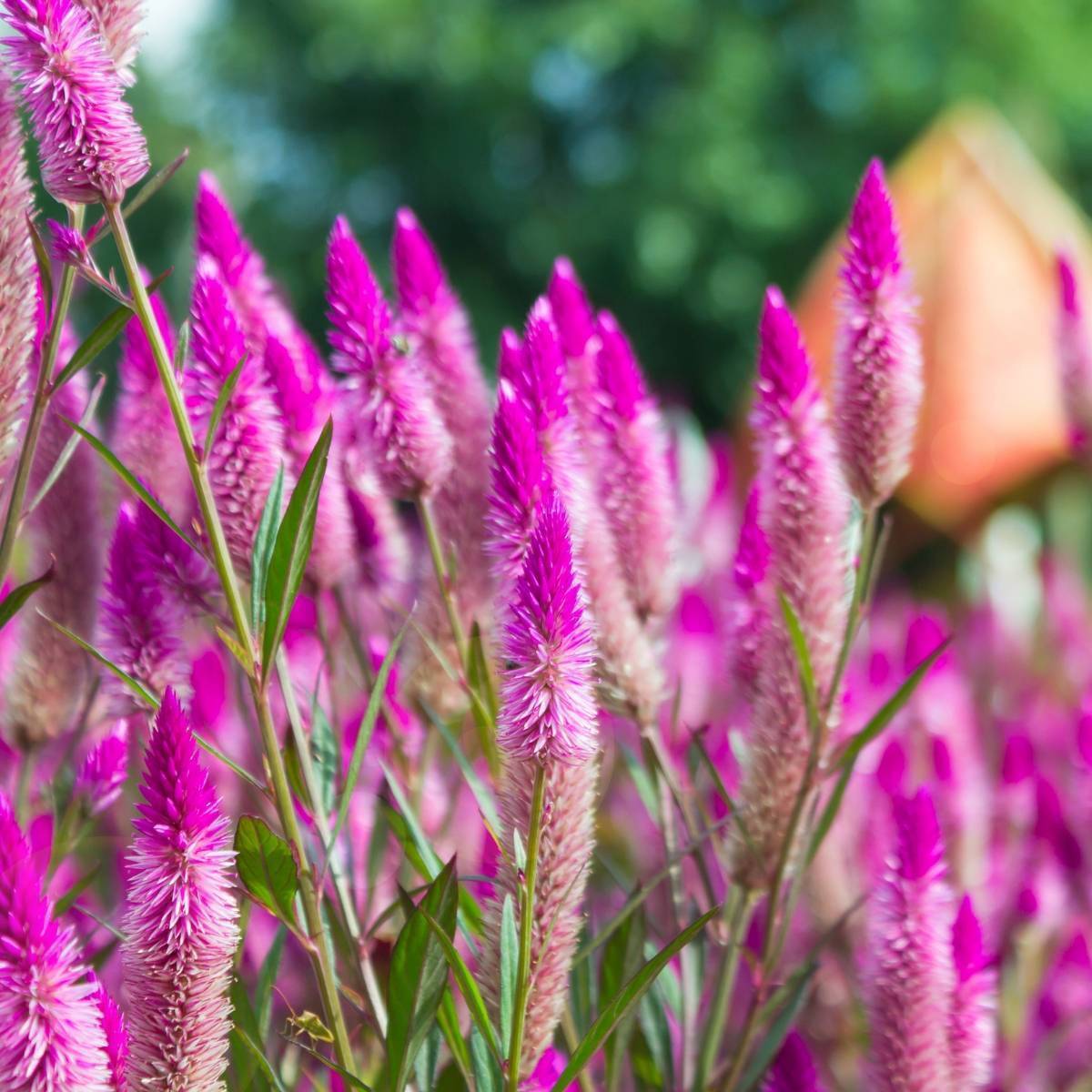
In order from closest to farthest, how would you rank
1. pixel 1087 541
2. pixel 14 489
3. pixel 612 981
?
pixel 14 489 < pixel 612 981 < pixel 1087 541

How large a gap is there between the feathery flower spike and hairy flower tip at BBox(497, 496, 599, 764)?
1.18 ft

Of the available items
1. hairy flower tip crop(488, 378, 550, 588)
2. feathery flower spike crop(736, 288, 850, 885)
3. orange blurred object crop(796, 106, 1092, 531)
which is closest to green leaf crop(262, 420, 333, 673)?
hairy flower tip crop(488, 378, 550, 588)

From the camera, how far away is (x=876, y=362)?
118 centimetres

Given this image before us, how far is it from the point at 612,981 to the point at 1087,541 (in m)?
9.52

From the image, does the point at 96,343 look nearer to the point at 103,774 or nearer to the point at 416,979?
the point at 103,774

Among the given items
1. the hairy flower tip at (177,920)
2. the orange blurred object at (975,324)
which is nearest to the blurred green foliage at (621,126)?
the orange blurred object at (975,324)

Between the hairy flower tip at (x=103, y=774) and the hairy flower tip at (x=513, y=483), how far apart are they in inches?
17.4

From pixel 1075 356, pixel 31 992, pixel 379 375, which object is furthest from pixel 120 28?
pixel 1075 356

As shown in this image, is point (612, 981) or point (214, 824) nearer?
point (214, 824)

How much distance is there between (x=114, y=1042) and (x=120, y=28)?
66 cm

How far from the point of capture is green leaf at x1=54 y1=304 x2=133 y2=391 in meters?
1.01

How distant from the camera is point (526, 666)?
0.87 metres

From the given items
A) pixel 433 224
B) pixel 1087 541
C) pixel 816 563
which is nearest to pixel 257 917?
pixel 816 563

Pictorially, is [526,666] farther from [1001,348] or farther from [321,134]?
[321,134]
